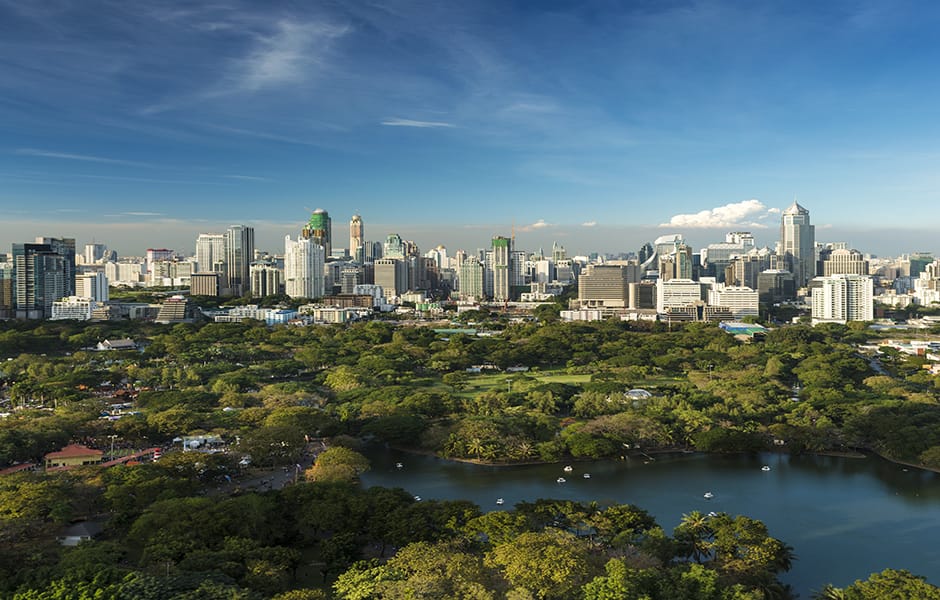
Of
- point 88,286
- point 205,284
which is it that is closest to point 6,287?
point 88,286

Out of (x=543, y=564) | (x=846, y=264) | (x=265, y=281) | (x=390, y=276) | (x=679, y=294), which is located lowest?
(x=543, y=564)

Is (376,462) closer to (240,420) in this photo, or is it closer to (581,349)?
(240,420)

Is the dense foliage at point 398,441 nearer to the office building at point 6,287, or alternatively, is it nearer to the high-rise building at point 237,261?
the office building at point 6,287

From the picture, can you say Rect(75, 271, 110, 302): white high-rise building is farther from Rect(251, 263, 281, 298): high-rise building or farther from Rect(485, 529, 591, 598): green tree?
Rect(485, 529, 591, 598): green tree

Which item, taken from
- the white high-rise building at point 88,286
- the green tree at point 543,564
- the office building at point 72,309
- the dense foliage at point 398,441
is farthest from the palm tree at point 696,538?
the white high-rise building at point 88,286

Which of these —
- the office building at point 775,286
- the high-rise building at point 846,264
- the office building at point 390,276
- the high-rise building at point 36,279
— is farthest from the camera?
the high-rise building at point 846,264

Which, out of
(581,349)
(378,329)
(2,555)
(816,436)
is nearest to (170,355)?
(378,329)

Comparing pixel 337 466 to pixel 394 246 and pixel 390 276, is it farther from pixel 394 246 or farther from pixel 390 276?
pixel 394 246
